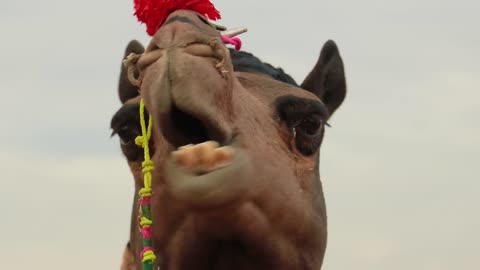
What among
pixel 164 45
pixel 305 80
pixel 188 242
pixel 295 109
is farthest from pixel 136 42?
pixel 164 45

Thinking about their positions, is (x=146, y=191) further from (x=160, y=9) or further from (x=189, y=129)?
(x=160, y=9)

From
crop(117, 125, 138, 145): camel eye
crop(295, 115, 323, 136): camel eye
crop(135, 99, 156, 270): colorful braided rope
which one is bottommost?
crop(135, 99, 156, 270): colorful braided rope

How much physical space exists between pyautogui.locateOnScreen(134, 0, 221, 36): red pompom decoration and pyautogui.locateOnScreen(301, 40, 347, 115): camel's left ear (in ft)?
5.80

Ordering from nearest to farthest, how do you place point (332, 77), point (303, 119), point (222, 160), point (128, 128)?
point (222, 160), point (128, 128), point (303, 119), point (332, 77)

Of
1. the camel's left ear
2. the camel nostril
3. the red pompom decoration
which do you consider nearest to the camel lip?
the camel nostril

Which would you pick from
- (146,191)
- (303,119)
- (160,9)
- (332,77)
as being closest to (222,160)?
(146,191)

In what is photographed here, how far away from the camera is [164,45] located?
3830mm

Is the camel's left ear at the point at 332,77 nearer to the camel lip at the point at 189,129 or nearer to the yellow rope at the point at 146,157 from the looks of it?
the yellow rope at the point at 146,157

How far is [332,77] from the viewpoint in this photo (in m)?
6.36

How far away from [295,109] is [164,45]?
53.4 inches

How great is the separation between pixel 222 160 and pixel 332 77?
2654mm

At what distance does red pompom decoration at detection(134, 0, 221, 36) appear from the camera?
4480 mm

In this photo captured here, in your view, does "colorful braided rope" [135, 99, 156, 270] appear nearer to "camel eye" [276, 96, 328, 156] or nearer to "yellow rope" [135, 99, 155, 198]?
"yellow rope" [135, 99, 155, 198]

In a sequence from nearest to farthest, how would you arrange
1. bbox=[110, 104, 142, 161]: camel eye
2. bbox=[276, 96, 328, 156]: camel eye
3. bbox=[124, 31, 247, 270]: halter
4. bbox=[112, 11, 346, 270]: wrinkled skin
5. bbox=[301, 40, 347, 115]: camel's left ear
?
bbox=[112, 11, 346, 270]: wrinkled skin, bbox=[124, 31, 247, 270]: halter, bbox=[110, 104, 142, 161]: camel eye, bbox=[276, 96, 328, 156]: camel eye, bbox=[301, 40, 347, 115]: camel's left ear
